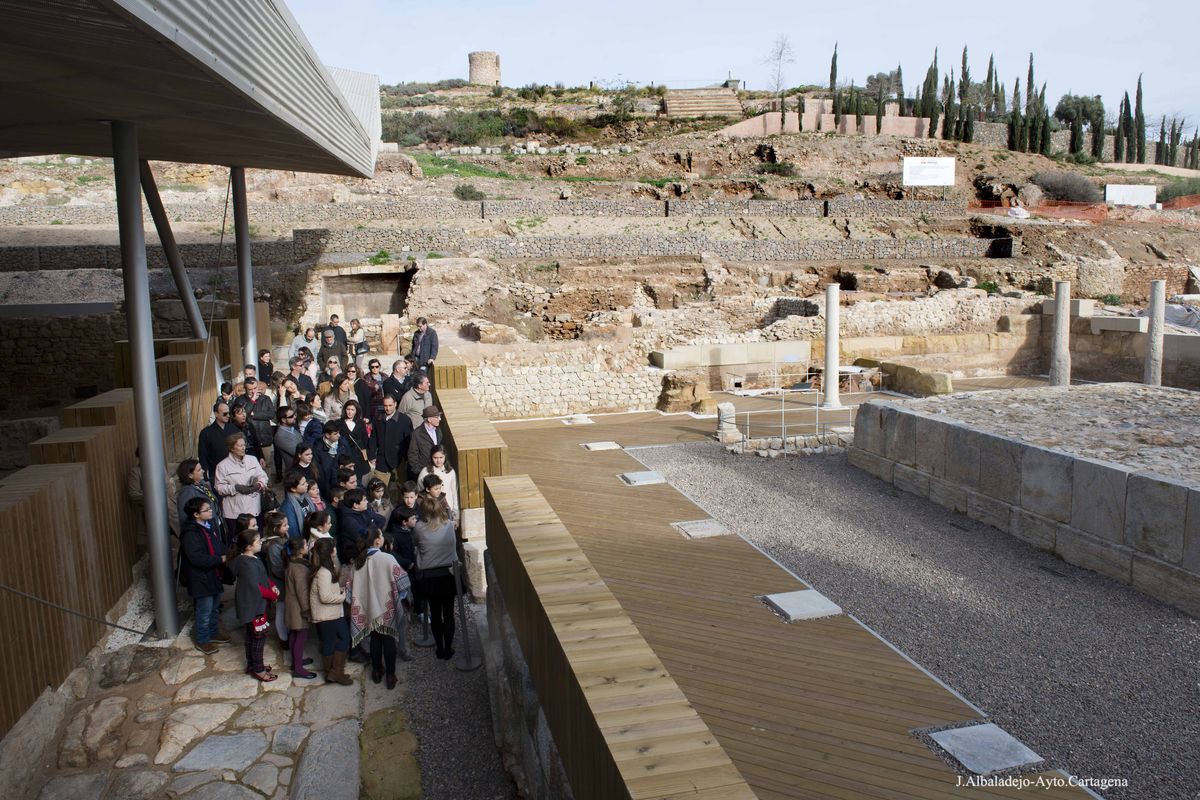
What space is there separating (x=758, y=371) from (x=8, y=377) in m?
16.5

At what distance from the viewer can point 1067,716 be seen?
6.02 m

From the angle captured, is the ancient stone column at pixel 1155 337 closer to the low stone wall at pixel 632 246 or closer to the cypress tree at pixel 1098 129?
the low stone wall at pixel 632 246

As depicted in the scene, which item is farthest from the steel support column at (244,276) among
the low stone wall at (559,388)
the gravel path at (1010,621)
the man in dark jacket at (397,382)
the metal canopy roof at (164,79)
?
the gravel path at (1010,621)

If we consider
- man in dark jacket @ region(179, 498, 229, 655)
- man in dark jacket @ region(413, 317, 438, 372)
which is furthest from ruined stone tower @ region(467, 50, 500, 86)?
man in dark jacket @ region(179, 498, 229, 655)

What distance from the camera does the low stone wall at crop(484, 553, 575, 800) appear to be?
4.49 m

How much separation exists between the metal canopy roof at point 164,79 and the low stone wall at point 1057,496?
868cm

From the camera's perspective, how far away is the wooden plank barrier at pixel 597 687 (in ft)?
10.1

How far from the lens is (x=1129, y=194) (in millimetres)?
45281

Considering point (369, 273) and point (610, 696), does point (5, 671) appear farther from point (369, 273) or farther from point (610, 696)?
point (369, 273)

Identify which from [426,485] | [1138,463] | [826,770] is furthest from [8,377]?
[1138,463]

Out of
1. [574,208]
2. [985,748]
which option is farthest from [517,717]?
[574,208]

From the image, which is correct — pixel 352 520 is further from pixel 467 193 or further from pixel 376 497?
pixel 467 193

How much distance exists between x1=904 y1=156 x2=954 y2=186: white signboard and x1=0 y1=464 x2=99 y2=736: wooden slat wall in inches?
1708

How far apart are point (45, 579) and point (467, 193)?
3112 cm
